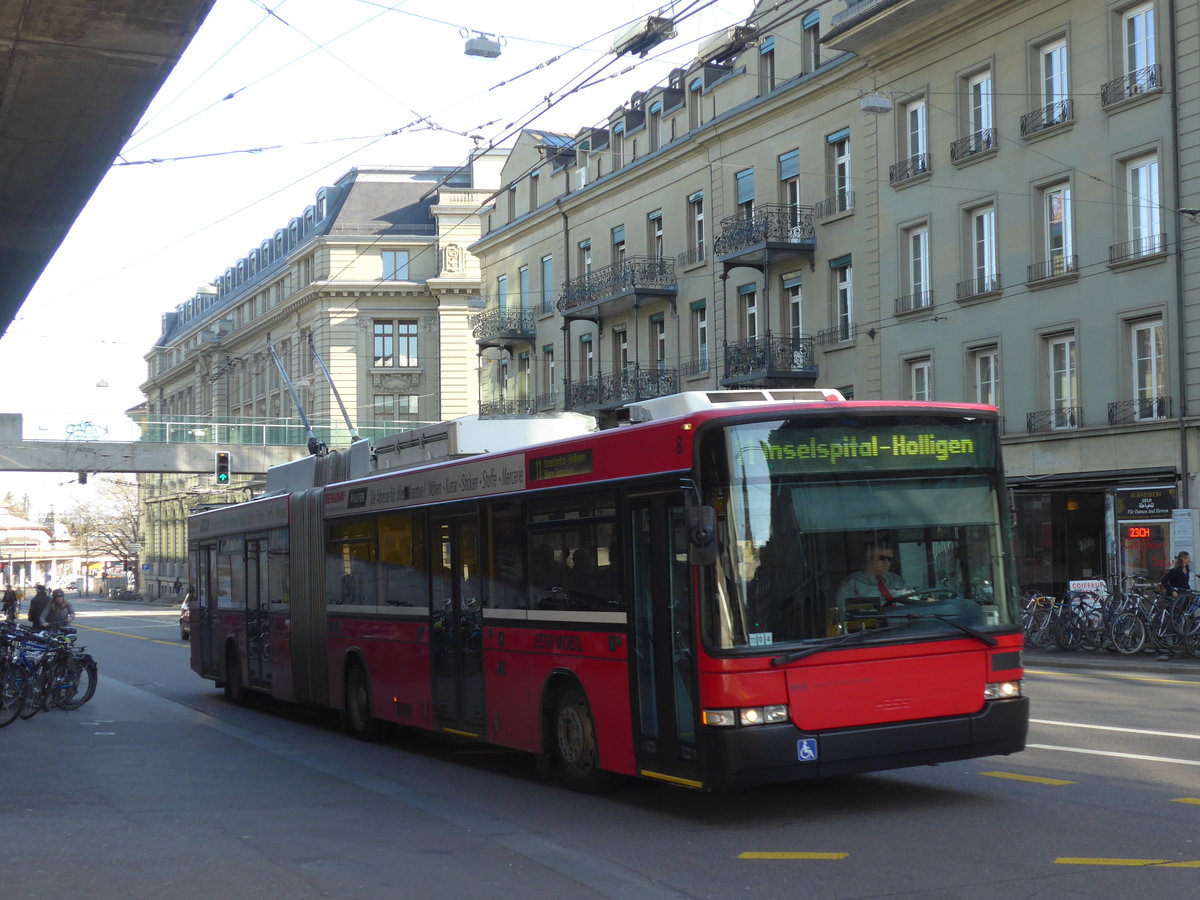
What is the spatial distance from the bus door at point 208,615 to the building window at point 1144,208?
17.7 metres

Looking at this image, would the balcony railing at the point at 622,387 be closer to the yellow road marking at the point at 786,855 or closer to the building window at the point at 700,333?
the building window at the point at 700,333

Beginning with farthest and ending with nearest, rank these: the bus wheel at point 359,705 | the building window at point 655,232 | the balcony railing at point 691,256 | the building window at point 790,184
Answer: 1. the building window at point 655,232
2. the balcony railing at point 691,256
3. the building window at point 790,184
4. the bus wheel at point 359,705

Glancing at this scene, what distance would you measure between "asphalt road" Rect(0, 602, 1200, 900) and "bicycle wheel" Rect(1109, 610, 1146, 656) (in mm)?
9878

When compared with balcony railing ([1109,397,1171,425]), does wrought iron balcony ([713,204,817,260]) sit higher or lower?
higher

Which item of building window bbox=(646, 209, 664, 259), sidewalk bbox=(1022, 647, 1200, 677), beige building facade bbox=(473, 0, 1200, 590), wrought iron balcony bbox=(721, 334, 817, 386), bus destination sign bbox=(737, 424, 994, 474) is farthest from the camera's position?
building window bbox=(646, 209, 664, 259)

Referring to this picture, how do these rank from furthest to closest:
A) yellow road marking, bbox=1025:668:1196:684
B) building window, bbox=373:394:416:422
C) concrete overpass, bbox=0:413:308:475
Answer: building window, bbox=373:394:416:422 < concrete overpass, bbox=0:413:308:475 < yellow road marking, bbox=1025:668:1196:684

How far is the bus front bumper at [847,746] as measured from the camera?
902cm

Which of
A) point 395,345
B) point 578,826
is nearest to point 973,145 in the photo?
point 578,826

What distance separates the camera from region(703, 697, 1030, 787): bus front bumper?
29.6 ft

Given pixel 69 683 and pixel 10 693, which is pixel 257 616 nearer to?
pixel 10 693

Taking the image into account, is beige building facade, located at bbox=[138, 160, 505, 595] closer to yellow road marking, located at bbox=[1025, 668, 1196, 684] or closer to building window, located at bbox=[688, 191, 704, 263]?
building window, located at bbox=[688, 191, 704, 263]

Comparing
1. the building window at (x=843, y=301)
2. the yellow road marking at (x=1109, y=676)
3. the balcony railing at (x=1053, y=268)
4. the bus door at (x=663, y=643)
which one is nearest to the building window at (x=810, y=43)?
the building window at (x=843, y=301)

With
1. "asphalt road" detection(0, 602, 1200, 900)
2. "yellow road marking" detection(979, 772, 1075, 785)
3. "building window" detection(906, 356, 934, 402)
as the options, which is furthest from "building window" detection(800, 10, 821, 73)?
"yellow road marking" detection(979, 772, 1075, 785)

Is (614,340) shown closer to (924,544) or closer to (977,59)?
(977,59)
